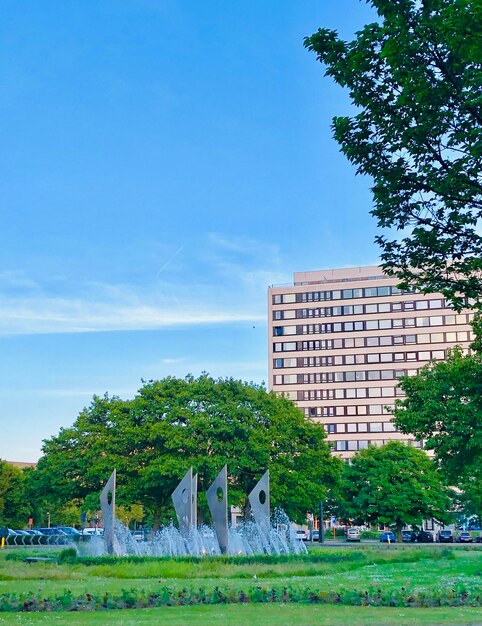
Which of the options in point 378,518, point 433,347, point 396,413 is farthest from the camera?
point 433,347

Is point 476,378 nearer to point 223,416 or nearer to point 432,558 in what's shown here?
point 432,558

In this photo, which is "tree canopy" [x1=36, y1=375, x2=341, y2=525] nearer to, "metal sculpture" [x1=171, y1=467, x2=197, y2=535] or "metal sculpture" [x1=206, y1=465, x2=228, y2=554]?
"metal sculpture" [x1=171, y1=467, x2=197, y2=535]

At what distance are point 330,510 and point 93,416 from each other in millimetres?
37087

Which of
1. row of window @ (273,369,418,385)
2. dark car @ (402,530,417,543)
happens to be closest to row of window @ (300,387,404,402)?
row of window @ (273,369,418,385)

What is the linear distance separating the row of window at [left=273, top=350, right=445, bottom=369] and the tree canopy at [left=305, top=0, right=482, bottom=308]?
111 metres

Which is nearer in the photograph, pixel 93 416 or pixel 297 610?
pixel 297 610

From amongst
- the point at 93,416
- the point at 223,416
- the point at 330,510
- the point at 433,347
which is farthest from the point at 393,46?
the point at 433,347

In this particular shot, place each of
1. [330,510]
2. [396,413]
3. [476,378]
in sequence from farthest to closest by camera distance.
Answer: [330,510] < [396,413] < [476,378]

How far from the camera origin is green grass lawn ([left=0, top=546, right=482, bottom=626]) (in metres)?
13.4

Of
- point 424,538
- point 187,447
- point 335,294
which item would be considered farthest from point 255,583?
point 335,294

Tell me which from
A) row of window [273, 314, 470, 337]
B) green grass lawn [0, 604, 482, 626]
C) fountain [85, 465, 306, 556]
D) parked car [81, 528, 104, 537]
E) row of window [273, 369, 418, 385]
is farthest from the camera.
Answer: row of window [273, 369, 418, 385]

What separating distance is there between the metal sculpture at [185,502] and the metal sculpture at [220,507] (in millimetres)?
1413

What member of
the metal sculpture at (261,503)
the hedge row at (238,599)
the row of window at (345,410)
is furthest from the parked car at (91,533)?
the row of window at (345,410)

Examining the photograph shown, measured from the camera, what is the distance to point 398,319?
420ft
